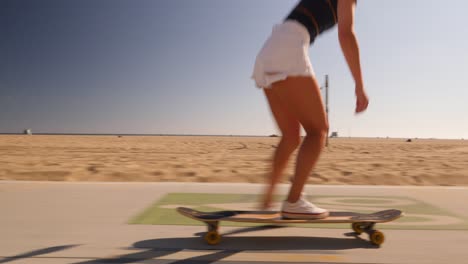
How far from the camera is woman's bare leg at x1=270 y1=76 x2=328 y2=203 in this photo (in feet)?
7.13

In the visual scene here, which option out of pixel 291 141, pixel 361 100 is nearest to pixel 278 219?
→ pixel 291 141

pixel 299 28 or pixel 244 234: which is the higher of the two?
pixel 299 28

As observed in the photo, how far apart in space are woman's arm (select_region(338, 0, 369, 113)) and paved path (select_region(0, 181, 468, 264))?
0.93 m

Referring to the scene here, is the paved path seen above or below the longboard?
below

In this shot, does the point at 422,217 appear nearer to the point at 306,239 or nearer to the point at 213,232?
the point at 306,239

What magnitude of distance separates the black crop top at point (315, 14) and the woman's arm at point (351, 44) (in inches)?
5.0

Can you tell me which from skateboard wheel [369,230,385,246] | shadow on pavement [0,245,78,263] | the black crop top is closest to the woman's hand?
the black crop top

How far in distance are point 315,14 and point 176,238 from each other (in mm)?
1753

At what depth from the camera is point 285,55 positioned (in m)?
2.18

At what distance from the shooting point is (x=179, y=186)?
4570mm

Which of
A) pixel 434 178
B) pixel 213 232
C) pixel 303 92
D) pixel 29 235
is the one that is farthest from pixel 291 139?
pixel 434 178

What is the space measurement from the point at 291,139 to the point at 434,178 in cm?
619

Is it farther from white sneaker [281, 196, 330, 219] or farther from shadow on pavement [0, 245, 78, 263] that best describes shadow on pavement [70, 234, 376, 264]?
shadow on pavement [0, 245, 78, 263]

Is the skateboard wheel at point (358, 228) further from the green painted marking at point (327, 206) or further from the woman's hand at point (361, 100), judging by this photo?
the woman's hand at point (361, 100)
